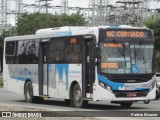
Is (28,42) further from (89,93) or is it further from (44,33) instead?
(89,93)

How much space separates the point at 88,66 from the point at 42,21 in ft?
162

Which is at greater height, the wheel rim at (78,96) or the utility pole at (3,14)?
the utility pole at (3,14)

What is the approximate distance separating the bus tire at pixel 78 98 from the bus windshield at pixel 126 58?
164 centimetres

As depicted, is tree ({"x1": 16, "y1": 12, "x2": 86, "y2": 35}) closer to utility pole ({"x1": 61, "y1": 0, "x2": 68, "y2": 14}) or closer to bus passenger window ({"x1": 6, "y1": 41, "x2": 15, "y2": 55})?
utility pole ({"x1": 61, "y1": 0, "x2": 68, "y2": 14})

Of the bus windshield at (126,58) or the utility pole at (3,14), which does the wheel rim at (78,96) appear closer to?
the bus windshield at (126,58)

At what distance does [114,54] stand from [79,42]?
5.65ft

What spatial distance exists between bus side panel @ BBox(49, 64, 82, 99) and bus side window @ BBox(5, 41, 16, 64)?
3.98m

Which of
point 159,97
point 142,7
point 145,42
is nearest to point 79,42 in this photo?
point 145,42

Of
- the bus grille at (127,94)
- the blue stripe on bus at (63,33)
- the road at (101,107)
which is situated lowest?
the road at (101,107)

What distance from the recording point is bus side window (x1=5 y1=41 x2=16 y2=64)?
25.7m

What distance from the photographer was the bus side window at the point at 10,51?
25.7 metres

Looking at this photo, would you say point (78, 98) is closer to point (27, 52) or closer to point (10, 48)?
point (27, 52)

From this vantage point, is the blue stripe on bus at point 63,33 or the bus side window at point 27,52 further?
the bus side window at point 27,52

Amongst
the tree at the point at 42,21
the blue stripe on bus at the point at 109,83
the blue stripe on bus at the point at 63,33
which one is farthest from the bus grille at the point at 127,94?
the tree at the point at 42,21
